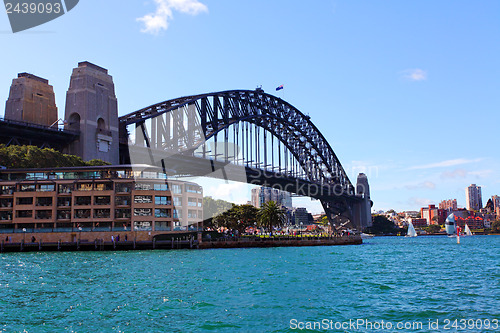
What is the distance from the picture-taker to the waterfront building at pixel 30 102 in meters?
82.6

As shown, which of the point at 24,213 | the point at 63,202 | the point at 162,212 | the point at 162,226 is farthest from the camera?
the point at 63,202

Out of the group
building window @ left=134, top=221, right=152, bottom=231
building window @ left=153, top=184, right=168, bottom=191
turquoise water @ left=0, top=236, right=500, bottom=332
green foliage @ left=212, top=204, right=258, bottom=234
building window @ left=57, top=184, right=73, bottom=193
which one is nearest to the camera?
turquoise water @ left=0, top=236, right=500, bottom=332

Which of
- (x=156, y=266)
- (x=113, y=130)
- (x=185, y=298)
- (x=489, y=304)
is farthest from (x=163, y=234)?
(x=489, y=304)

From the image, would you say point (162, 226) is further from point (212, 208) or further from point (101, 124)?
point (212, 208)

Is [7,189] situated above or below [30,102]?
below

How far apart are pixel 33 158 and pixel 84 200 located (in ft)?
33.6

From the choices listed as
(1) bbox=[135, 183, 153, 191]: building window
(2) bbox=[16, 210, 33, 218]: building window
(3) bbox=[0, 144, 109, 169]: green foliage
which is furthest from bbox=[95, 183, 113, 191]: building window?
(2) bbox=[16, 210, 33, 218]: building window

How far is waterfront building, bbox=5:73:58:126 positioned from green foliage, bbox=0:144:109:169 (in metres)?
8.48

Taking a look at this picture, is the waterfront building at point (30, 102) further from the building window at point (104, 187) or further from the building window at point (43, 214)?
the building window at point (104, 187)

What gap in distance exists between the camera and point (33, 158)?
73750mm

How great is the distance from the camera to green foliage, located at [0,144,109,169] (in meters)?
73.2

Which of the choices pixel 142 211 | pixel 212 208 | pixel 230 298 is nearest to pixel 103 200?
pixel 142 211

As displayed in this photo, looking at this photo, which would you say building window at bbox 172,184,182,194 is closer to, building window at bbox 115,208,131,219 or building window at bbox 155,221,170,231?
building window at bbox 155,221,170,231

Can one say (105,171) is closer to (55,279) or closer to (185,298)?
(55,279)
